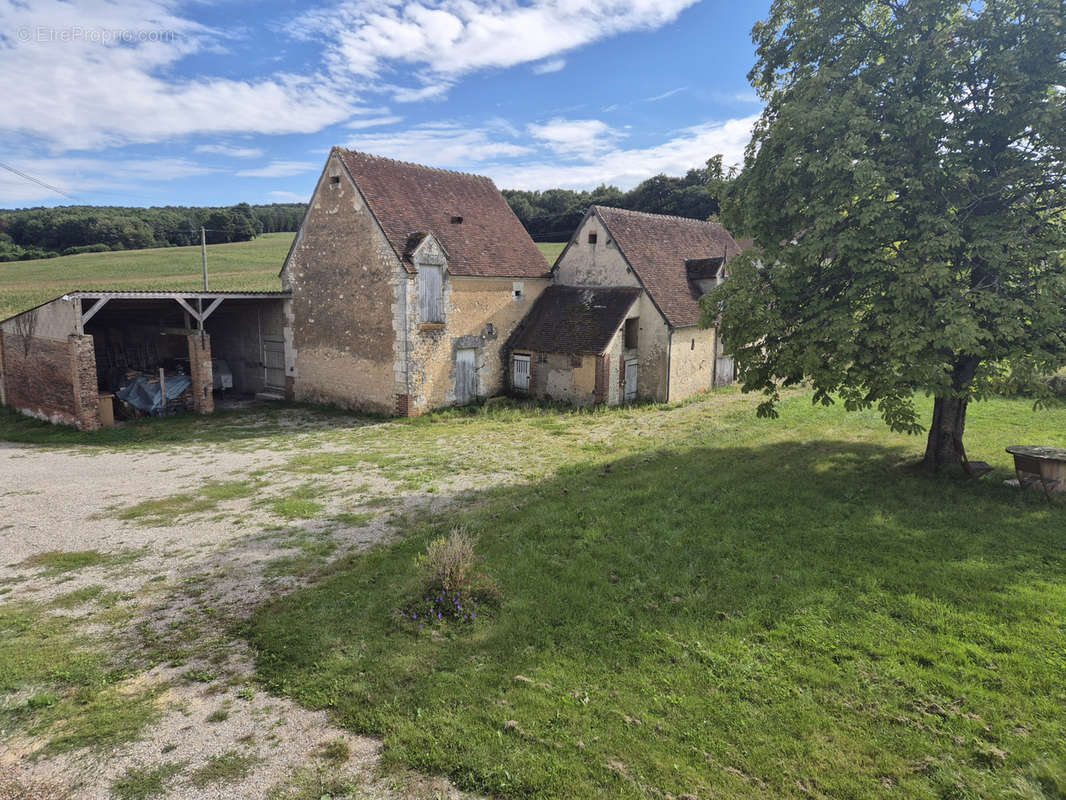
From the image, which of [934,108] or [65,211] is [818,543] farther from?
[65,211]

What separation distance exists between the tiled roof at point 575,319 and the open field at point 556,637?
32.6 ft

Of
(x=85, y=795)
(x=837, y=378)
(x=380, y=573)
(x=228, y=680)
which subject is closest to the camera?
(x=85, y=795)

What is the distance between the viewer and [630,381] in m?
23.8

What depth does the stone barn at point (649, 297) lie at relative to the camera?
23.2 metres

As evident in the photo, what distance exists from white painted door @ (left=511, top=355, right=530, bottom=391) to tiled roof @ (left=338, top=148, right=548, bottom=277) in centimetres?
346

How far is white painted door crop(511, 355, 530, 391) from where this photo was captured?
79.8ft

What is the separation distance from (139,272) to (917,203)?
55.6 metres

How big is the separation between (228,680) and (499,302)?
1923cm

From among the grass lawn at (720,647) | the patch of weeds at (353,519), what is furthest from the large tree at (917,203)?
the patch of weeds at (353,519)

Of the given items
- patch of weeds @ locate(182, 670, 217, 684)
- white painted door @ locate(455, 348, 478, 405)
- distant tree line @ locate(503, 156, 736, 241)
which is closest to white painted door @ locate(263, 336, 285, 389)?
white painted door @ locate(455, 348, 478, 405)

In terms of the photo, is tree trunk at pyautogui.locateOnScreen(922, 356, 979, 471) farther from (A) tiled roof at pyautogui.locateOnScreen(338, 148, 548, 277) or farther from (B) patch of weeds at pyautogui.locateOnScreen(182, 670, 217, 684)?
(A) tiled roof at pyautogui.locateOnScreen(338, 148, 548, 277)

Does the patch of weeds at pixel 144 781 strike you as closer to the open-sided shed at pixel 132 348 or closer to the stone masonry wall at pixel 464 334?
the stone masonry wall at pixel 464 334

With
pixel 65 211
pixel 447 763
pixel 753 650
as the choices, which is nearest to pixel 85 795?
pixel 447 763

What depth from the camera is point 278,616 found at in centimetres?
733
